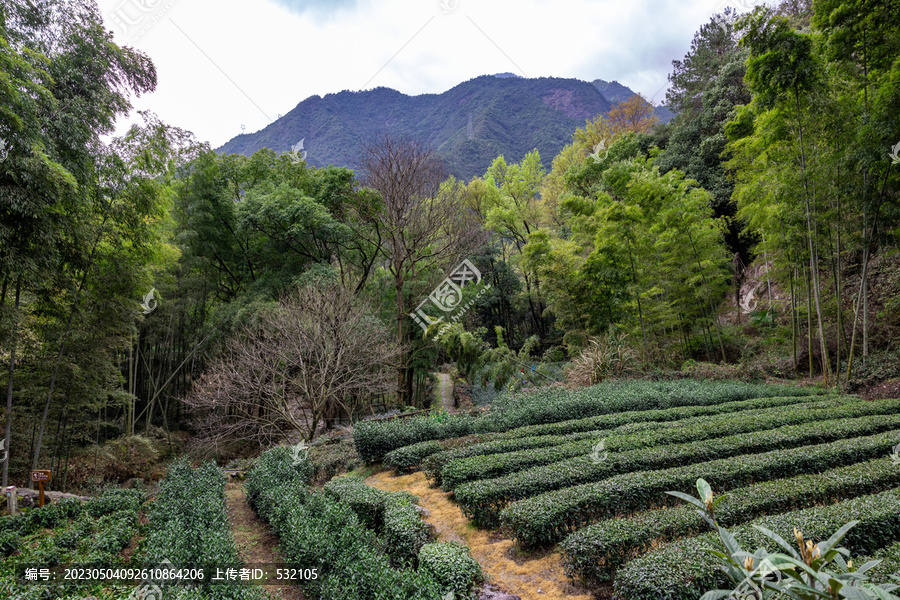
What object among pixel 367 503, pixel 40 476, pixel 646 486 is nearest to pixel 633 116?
pixel 646 486

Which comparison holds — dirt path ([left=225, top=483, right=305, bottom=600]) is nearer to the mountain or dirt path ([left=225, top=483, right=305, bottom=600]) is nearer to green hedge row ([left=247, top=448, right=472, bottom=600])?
green hedge row ([left=247, top=448, right=472, bottom=600])

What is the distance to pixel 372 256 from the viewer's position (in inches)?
552

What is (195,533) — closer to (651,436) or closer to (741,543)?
(741,543)

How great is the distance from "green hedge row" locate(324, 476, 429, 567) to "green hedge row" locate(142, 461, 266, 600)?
3.84 feet

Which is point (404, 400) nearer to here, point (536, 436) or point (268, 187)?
point (536, 436)

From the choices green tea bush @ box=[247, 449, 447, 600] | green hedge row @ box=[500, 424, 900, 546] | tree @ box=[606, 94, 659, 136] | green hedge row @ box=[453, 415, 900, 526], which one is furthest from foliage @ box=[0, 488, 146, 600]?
tree @ box=[606, 94, 659, 136]

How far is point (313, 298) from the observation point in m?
9.94

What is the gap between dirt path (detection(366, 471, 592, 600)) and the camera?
3.17m

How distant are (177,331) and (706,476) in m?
15.7

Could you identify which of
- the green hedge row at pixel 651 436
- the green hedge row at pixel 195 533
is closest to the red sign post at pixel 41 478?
the green hedge row at pixel 195 533

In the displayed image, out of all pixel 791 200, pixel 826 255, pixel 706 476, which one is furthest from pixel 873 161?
pixel 706 476

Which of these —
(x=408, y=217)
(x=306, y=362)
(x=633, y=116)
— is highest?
(x=633, y=116)

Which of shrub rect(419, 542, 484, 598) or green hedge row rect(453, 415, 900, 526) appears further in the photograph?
green hedge row rect(453, 415, 900, 526)

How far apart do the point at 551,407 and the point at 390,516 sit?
14.3 feet
